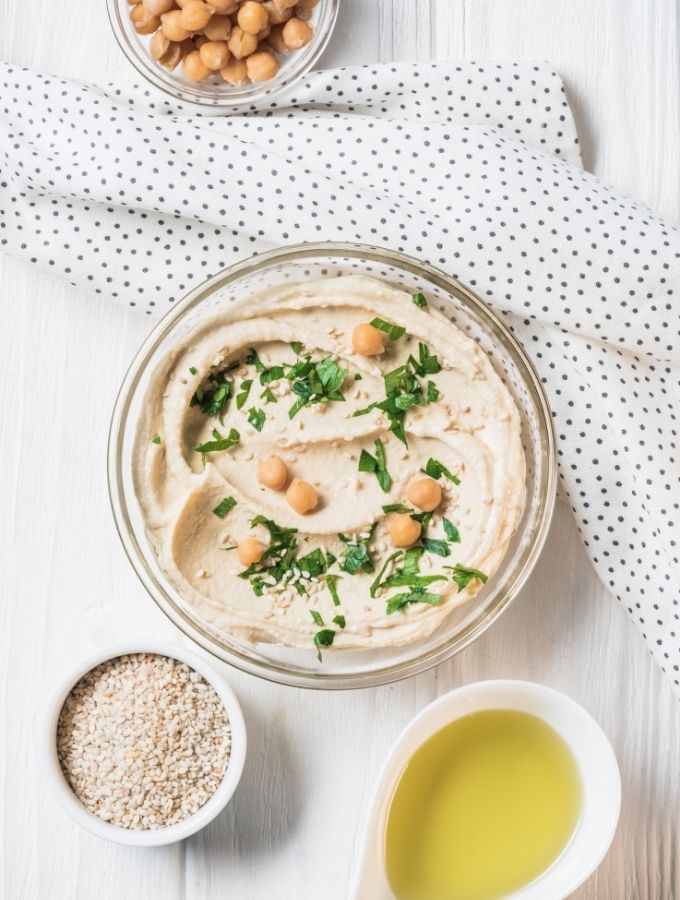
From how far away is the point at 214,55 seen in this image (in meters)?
1.98

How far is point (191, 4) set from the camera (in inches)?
76.0

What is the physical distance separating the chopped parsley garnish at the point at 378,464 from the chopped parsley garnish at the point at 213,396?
0.98ft

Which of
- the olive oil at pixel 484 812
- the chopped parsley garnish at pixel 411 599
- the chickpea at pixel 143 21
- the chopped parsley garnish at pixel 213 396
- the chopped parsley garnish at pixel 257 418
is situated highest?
the chickpea at pixel 143 21

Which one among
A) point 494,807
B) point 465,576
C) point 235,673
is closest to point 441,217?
point 465,576

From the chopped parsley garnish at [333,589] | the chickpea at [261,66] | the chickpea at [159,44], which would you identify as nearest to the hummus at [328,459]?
the chopped parsley garnish at [333,589]

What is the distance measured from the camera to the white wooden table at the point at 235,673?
81.7 inches

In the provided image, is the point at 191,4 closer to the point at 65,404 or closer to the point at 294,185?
the point at 294,185

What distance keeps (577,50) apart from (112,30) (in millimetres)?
1040

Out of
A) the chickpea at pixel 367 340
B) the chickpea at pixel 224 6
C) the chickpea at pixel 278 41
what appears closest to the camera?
the chickpea at pixel 367 340

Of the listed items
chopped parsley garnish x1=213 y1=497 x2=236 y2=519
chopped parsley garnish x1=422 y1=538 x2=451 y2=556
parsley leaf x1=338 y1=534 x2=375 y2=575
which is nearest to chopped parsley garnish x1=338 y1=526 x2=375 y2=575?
parsley leaf x1=338 y1=534 x2=375 y2=575

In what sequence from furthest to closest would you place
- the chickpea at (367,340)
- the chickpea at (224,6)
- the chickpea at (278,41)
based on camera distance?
1. the chickpea at (278,41)
2. the chickpea at (224,6)
3. the chickpea at (367,340)

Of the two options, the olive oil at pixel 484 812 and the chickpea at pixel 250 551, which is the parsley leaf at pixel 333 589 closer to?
the chickpea at pixel 250 551

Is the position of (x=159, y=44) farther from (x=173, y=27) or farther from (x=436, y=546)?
(x=436, y=546)

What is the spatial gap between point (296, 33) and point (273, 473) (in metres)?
0.94
